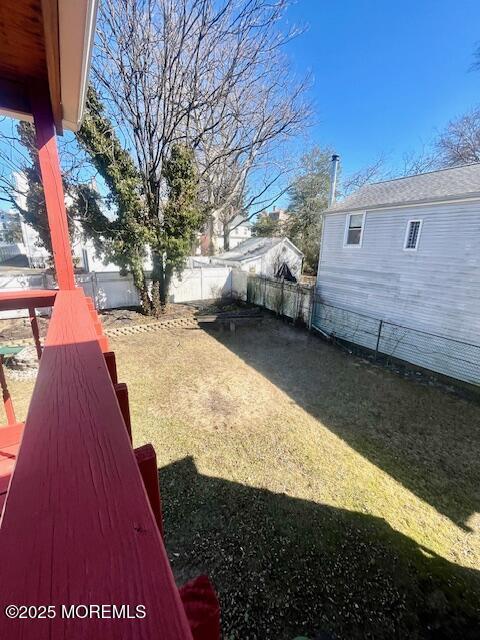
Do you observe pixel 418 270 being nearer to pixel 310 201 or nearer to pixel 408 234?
pixel 408 234

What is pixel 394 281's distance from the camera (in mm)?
8789

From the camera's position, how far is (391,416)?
5.80 m

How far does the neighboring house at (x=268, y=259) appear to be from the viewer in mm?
17623

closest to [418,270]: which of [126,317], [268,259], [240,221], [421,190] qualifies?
[421,190]

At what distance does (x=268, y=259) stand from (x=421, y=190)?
423 inches

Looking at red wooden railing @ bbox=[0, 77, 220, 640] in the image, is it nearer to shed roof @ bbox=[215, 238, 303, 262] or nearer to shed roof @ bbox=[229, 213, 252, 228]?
shed roof @ bbox=[215, 238, 303, 262]

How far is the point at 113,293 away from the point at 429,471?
11.6m

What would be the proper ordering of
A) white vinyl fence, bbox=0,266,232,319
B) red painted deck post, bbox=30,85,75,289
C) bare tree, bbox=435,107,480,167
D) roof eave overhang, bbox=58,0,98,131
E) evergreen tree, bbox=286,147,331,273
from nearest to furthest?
roof eave overhang, bbox=58,0,98,131 < red painted deck post, bbox=30,85,75,289 < white vinyl fence, bbox=0,266,232,319 < bare tree, bbox=435,107,480,167 < evergreen tree, bbox=286,147,331,273

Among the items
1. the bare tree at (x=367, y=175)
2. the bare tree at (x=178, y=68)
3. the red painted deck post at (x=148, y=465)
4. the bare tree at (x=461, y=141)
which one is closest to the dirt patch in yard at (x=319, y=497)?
the red painted deck post at (x=148, y=465)

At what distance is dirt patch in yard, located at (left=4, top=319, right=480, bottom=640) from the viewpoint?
2719mm

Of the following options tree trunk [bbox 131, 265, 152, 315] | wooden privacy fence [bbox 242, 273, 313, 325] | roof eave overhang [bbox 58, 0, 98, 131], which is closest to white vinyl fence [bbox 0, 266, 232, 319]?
tree trunk [bbox 131, 265, 152, 315]

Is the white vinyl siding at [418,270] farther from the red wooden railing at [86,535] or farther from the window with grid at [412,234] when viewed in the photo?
the red wooden railing at [86,535]

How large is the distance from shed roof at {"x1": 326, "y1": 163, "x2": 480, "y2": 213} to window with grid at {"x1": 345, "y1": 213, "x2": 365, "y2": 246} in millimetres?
281

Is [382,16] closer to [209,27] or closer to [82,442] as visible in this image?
[209,27]
